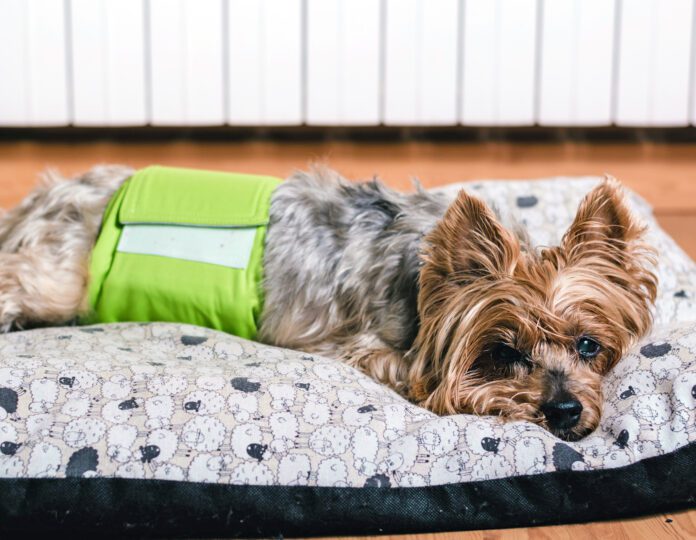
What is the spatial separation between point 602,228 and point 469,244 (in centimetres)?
35

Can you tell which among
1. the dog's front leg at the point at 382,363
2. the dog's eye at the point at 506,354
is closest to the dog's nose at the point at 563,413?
the dog's eye at the point at 506,354

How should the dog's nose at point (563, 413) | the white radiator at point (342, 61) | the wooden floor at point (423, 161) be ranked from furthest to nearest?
the wooden floor at point (423, 161) < the white radiator at point (342, 61) < the dog's nose at point (563, 413)

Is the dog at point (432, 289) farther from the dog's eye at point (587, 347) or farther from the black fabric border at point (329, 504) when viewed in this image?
the black fabric border at point (329, 504)

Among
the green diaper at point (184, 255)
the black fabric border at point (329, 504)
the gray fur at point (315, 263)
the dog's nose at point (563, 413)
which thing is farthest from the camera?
the green diaper at point (184, 255)

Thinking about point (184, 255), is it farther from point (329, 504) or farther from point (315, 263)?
point (329, 504)

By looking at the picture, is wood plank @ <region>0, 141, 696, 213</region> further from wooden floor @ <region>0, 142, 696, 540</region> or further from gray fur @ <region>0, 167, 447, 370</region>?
gray fur @ <region>0, 167, 447, 370</region>

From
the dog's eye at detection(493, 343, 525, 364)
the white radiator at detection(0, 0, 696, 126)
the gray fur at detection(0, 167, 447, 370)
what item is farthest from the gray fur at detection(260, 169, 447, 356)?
the white radiator at detection(0, 0, 696, 126)

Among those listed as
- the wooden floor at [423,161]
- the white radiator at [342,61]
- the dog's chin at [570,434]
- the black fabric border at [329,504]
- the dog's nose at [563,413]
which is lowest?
the black fabric border at [329,504]

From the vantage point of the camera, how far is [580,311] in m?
2.35

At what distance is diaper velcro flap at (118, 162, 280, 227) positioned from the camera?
290 centimetres

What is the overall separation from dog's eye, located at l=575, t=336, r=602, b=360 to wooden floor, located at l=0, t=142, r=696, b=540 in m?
1.92

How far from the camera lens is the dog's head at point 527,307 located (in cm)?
230

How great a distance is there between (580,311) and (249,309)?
1023 mm

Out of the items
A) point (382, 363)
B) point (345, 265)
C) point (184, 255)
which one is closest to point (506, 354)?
point (382, 363)
